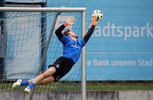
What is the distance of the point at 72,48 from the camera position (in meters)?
4.61

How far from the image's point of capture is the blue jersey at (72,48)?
4.58 meters

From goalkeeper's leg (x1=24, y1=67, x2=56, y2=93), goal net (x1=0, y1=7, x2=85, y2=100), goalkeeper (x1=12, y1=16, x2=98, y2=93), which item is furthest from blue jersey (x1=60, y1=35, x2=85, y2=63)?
goal net (x1=0, y1=7, x2=85, y2=100)

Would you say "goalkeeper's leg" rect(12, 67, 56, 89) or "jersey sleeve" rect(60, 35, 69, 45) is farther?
"jersey sleeve" rect(60, 35, 69, 45)

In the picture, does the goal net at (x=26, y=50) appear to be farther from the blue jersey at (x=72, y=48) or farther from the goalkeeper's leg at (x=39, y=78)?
the goalkeeper's leg at (x=39, y=78)

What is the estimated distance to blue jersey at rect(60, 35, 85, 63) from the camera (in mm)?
4582

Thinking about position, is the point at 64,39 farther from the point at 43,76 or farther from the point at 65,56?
the point at 43,76

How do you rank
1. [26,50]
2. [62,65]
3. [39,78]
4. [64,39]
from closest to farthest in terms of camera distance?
[39,78]
[62,65]
[64,39]
[26,50]

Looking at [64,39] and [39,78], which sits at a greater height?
[64,39]

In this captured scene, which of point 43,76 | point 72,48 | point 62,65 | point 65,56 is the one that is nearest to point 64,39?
point 72,48

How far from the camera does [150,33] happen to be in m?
8.12

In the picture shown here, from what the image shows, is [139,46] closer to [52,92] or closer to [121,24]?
[121,24]

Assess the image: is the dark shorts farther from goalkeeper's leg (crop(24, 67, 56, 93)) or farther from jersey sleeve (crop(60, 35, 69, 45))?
jersey sleeve (crop(60, 35, 69, 45))

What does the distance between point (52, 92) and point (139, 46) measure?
3790mm

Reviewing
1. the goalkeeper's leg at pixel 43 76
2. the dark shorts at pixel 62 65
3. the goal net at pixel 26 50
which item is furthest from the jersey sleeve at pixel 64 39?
the goal net at pixel 26 50
